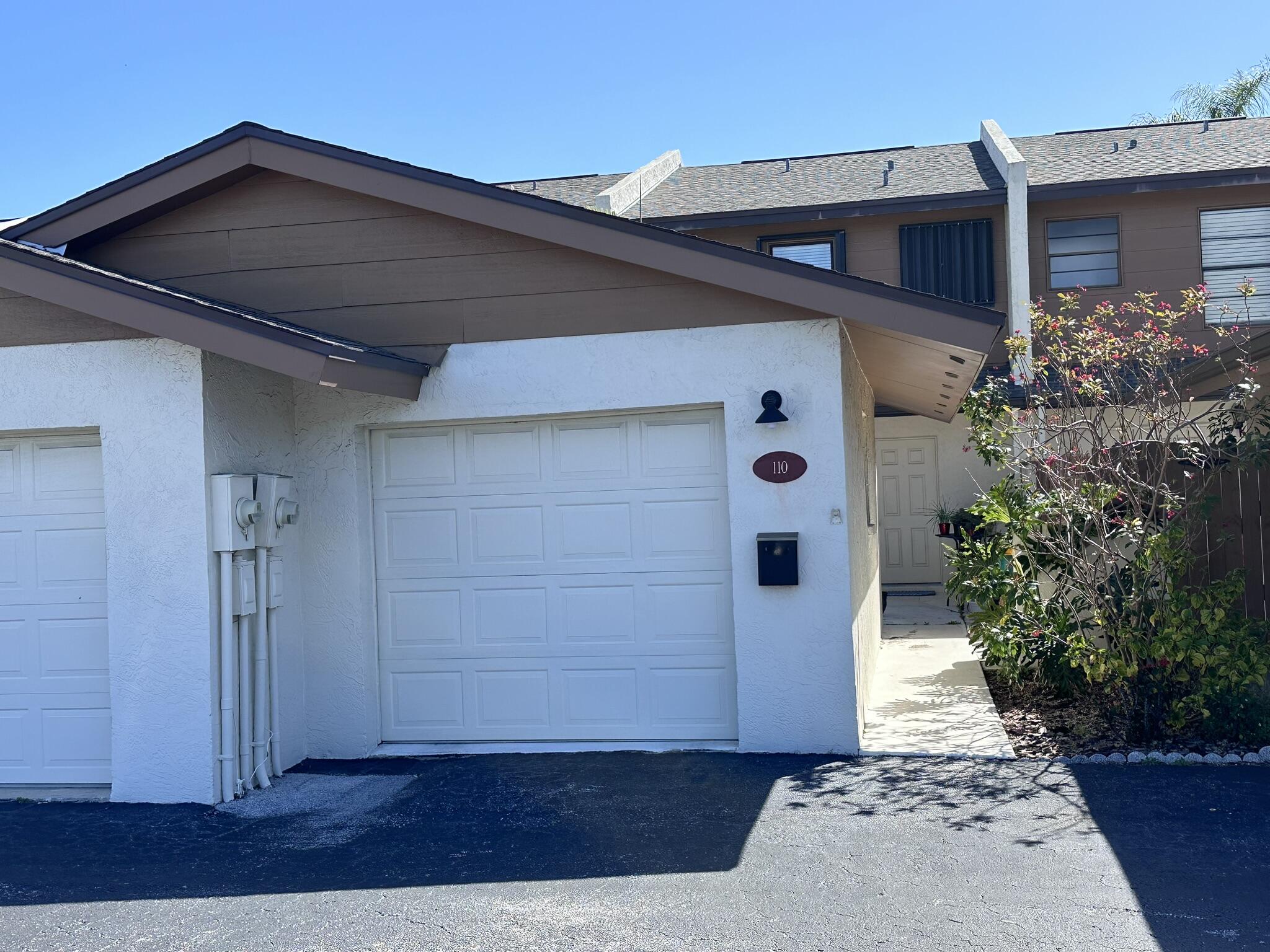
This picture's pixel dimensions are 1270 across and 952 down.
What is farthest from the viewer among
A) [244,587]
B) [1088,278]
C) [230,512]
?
[1088,278]

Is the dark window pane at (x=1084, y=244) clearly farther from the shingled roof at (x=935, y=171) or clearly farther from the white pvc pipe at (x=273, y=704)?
the white pvc pipe at (x=273, y=704)

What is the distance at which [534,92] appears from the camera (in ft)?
53.4

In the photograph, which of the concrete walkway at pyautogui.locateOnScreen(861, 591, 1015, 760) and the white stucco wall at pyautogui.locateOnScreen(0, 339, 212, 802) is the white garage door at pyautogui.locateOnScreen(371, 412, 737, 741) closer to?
the concrete walkway at pyautogui.locateOnScreen(861, 591, 1015, 760)

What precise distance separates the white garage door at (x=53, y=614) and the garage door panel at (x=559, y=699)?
171 centimetres

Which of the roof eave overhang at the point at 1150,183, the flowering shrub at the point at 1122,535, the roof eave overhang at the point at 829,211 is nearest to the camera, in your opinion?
the flowering shrub at the point at 1122,535

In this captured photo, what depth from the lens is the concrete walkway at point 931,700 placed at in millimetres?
7129

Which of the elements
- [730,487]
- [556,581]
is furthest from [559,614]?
[730,487]

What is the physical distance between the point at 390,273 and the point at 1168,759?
5.45 metres

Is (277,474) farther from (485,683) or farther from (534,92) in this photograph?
(534,92)

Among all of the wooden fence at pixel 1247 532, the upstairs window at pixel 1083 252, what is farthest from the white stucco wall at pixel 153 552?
the upstairs window at pixel 1083 252

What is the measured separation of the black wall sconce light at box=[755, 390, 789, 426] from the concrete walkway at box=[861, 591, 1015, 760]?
80.1 inches

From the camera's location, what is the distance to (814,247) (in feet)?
49.8

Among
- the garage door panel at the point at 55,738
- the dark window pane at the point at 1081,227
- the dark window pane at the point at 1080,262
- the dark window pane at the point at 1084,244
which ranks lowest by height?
the garage door panel at the point at 55,738

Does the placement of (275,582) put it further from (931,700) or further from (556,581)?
(931,700)
